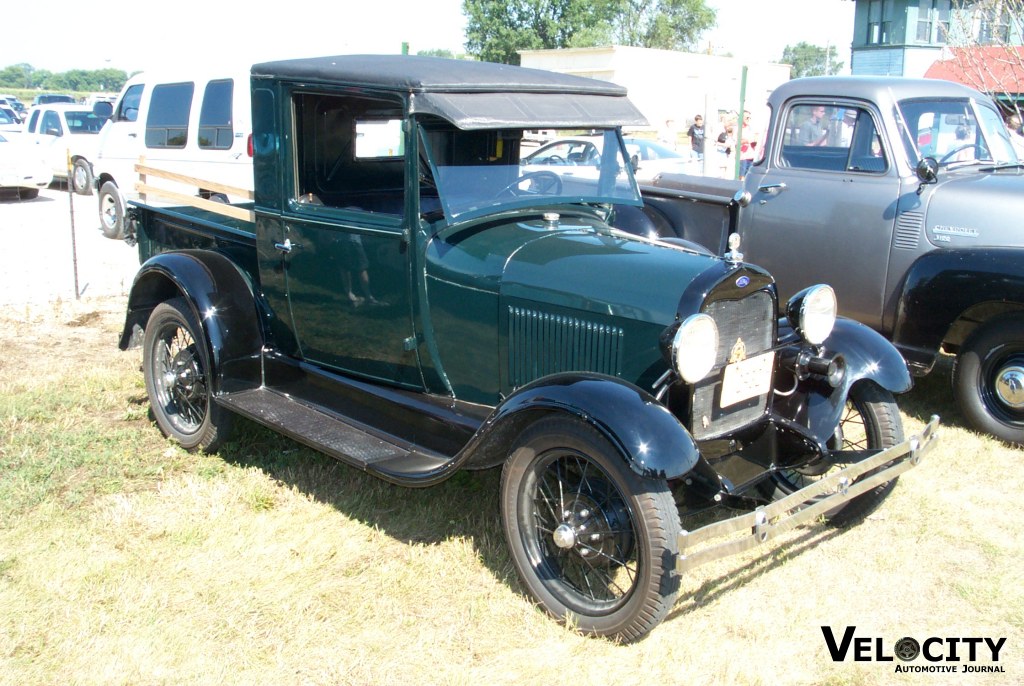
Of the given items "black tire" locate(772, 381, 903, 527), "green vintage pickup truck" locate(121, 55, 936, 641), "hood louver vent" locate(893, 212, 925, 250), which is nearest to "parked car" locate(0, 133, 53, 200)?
"green vintage pickup truck" locate(121, 55, 936, 641)

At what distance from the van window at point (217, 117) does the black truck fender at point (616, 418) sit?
314 inches

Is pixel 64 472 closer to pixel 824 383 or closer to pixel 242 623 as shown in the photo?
pixel 242 623

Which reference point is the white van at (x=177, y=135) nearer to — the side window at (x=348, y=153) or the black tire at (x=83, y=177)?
the black tire at (x=83, y=177)

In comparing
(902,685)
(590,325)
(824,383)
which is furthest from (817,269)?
(902,685)

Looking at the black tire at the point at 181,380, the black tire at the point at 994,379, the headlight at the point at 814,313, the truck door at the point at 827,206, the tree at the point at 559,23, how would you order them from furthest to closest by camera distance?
the tree at the point at 559,23, the truck door at the point at 827,206, the black tire at the point at 994,379, the black tire at the point at 181,380, the headlight at the point at 814,313

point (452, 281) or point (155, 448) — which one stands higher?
point (452, 281)

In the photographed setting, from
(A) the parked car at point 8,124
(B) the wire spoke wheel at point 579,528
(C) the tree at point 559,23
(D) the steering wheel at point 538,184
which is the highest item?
(C) the tree at point 559,23

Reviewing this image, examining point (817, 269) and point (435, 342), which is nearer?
point (435, 342)

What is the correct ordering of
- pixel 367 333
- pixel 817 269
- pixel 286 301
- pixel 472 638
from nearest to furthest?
pixel 472 638 → pixel 367 333 → pixel 286 301 → pixel 817 269

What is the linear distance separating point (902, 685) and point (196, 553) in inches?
109

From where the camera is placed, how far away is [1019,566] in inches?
146

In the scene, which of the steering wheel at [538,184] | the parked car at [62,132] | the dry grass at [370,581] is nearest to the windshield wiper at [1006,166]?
the dry grass at [370,581]

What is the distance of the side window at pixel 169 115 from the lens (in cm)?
1060

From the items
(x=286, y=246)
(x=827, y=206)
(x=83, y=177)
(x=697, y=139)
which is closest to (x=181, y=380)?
(x=286, y=246)
